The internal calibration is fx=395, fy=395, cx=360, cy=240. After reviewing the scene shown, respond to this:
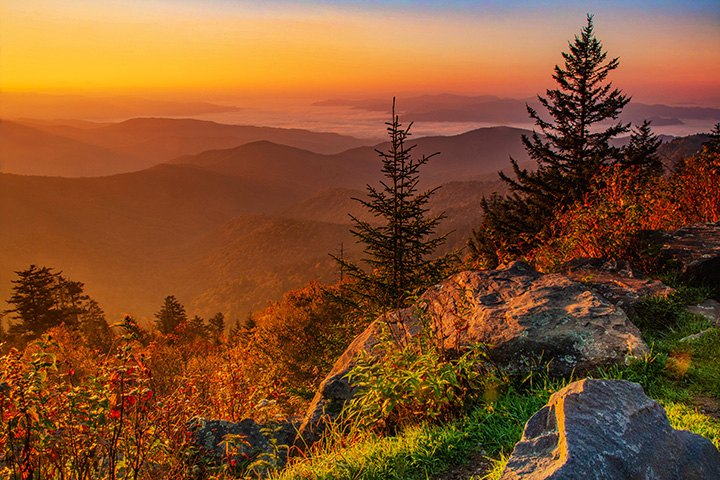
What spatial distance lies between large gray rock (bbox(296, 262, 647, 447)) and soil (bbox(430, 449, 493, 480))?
1165 mm

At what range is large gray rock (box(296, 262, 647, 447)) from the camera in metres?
4.16

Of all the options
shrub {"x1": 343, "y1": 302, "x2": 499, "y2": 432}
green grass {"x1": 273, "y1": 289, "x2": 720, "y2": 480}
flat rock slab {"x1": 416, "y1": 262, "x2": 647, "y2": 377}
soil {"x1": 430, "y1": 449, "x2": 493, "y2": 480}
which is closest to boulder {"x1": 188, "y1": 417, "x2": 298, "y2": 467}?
green grass {"x1": 273, "y1": 289, "x2": 720, "y2": 480}

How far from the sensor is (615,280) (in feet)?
19.6

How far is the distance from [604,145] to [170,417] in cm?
3085

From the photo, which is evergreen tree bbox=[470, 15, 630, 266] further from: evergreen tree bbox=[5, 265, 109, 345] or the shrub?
evergreen tree bbox=[5, 265, 109, 345]

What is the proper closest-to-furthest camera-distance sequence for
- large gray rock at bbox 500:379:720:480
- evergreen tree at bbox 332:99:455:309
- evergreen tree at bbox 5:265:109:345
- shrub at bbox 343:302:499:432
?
large gray rock at bbox 500:379:720:480
shrub at bbox 343:302:499:432
evergreen tree at bbox 332:99:455:309
evergreen tree at bbox 5:265:109:345

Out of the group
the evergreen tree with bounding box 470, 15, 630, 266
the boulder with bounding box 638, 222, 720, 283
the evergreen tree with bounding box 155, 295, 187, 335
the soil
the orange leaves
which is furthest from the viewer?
the evergreen tree with bounding box 155, 295, 187, 335

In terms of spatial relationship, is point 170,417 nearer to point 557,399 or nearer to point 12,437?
point 12,437

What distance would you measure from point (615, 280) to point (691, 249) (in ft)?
5.05

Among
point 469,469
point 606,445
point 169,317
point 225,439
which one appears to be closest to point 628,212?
point 469,469

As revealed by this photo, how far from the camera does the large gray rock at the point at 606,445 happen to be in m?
2.04

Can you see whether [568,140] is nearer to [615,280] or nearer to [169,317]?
[615,280]

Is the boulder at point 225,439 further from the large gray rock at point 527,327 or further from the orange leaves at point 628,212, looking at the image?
the orange leaves at point 628,212

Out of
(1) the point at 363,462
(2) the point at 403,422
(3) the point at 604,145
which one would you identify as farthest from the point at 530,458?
(3) the point at 604,145
